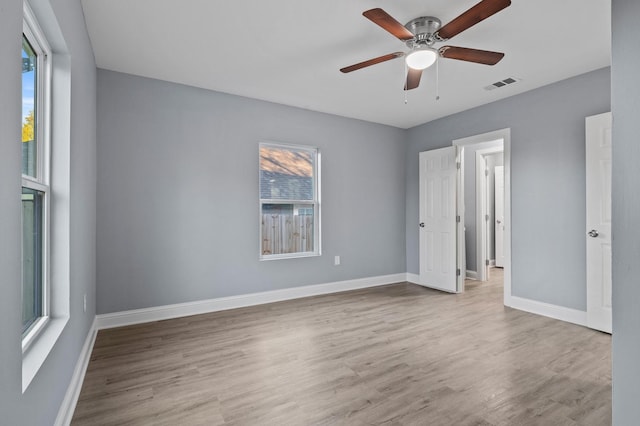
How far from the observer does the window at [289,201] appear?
4.27 metres

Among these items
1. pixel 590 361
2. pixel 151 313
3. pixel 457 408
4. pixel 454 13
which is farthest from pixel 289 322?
pixel 454 13

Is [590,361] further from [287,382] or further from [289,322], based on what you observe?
[289,322]

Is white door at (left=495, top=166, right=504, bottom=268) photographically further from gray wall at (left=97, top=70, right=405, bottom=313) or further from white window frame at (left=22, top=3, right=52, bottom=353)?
white window frame at (left=22, top=3, right=52, bottom=353)

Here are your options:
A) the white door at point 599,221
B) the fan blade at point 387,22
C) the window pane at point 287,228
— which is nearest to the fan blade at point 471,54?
the fan blade at point 387,22

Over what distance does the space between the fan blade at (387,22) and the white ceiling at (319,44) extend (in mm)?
208

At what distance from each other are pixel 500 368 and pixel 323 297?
7.86 ft

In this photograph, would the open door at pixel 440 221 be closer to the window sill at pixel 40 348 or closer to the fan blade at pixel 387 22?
the fan blade at pixel 387 22

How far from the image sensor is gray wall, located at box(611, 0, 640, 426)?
1.33m

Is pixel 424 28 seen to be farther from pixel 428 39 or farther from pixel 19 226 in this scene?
pixel 19 226

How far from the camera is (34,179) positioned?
5.52 ft

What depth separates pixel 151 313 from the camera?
3.49 metres

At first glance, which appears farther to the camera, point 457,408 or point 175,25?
point 175,25

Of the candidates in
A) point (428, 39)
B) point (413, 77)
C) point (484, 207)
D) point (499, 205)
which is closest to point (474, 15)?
point (428, 39)

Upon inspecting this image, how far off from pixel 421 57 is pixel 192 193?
270cm
